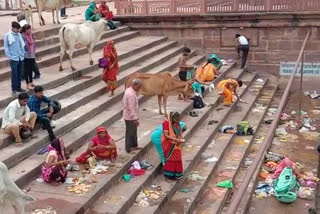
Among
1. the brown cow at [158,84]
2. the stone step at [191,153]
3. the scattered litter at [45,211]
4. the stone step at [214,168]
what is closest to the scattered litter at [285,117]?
the stone step at [214,168]

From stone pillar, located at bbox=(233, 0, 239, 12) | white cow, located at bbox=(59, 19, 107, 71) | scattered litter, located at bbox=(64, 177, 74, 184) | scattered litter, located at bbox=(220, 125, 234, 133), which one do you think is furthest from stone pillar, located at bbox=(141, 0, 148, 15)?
scattered litter, located at bbox=(64, 177, 74, 184)

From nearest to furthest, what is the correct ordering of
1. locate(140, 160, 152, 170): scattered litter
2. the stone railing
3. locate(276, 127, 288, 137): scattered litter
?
locate(140, 160, 152, 170): scattered litter → locate(276, 127, 288, 137): scattered litter → the stone railing

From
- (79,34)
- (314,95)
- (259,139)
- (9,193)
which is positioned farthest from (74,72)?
(314,95)

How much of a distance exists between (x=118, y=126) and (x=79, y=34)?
292 cm

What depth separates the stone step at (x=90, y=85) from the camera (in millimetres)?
9703

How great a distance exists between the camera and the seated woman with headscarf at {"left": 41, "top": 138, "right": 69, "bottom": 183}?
7031mm

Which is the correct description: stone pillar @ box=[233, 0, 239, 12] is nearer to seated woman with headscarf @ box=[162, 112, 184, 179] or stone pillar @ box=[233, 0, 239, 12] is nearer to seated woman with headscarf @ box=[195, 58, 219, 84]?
seated woman with headscarf @ box=[195, 58, 219, 84]

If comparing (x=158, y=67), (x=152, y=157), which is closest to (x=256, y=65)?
(x=158, y=67)

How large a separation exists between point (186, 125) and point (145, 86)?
1.22 meters

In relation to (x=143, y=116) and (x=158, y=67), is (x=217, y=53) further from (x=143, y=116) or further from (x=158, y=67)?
(x=143, y=116)

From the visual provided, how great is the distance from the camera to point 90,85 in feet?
37.0

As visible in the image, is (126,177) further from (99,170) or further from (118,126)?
(118,126)

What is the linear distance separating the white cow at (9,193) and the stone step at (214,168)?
2.36 metres

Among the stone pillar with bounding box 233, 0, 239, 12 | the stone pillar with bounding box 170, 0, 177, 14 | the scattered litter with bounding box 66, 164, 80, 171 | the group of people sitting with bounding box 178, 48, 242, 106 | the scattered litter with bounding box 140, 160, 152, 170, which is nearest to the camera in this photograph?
the scattered litter with bounding box 66, 164, 80, 171
